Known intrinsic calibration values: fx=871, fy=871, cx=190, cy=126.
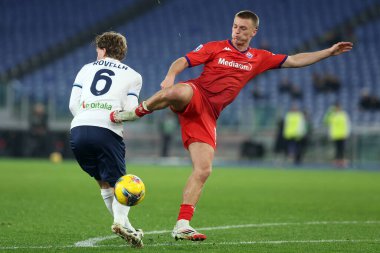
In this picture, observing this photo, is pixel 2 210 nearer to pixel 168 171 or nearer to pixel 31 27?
pixel 168 171

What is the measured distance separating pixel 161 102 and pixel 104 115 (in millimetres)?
492

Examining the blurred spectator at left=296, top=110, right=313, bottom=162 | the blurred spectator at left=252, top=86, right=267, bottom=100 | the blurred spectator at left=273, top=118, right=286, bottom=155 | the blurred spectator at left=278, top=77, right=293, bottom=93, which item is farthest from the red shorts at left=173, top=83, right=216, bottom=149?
the blurred spectator at left=278, top=77, right=293, bottom=93

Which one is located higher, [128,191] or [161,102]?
[161,102]

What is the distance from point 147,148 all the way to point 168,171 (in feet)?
24.7

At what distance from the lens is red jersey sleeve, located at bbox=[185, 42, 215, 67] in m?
7.88

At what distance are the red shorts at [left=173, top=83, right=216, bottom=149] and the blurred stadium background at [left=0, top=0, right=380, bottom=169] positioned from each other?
64.7 ft

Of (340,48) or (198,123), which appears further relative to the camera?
(340,48)

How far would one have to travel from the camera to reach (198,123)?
25.8ft

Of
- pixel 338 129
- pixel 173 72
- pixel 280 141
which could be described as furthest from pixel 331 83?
pixel 173 72

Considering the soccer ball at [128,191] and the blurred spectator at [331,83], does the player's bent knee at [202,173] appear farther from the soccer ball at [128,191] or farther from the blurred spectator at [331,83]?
the blurred spectator at [331,83]

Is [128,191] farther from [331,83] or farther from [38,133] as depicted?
[331,83]

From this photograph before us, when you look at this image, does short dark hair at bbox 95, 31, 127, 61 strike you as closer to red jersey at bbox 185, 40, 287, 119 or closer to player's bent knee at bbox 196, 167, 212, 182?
red jersey at bbox 185, 40, 287, 119

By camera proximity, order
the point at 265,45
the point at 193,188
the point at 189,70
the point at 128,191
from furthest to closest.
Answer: the point at 189,70 < the point at 265,45 < the point at 193,188 < the point at 128,191

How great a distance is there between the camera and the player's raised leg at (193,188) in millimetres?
7336
